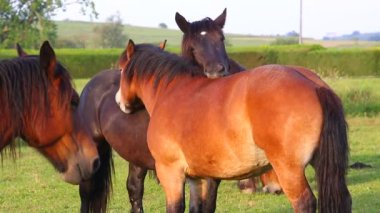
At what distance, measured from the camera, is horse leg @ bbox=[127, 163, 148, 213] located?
7.82 metres

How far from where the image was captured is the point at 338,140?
4742mm

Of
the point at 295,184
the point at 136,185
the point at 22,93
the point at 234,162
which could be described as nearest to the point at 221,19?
the point at 136,185

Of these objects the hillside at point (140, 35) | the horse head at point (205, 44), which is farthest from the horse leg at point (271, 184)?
the hillside at point (140, 35)

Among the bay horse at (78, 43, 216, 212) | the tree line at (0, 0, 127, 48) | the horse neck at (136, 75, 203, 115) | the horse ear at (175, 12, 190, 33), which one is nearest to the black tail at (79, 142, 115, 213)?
the bay horse at (78, 43, 216, 212)

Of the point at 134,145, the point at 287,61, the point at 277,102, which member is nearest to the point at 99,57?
the point at 287,61

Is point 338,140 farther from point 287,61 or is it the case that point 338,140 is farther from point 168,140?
point 287,61

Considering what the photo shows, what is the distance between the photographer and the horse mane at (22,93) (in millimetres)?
3754

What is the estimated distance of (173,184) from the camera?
5621mm

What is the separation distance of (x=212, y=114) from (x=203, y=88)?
0.41 meters

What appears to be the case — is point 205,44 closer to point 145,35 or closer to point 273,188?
point 273,188

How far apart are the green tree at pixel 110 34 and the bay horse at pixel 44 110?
66138mm

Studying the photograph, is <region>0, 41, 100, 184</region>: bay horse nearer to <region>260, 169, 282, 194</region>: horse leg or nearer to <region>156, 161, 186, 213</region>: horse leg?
<region>156, 161, 186, 213</region>: horse leg

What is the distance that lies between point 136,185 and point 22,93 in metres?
4.16

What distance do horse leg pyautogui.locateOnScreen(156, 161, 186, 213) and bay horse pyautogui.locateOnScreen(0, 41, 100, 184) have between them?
1.53 meters
